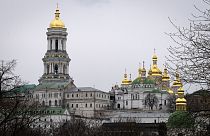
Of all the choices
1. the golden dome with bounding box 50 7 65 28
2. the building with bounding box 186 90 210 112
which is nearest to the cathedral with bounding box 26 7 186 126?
the golden dome with bounding box 50 7 65 28

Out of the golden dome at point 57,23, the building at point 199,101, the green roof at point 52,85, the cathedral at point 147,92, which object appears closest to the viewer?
the building at point 199,101

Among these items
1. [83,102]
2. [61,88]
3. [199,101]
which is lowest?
[199,101]

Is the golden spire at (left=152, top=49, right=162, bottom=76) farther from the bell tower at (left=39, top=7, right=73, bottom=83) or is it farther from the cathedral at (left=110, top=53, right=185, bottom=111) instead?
the bell tower at (left=39, top=7, right=73, bottom=83)

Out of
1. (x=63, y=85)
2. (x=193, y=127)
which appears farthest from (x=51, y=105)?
(x=193, y=127)

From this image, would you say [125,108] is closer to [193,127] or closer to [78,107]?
[78,107]

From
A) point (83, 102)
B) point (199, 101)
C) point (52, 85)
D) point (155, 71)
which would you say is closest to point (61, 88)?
point (52, 85)

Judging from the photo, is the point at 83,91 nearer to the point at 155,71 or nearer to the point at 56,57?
the point at 56,57

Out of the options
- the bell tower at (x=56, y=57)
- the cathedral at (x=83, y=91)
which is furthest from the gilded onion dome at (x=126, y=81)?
the bell tower at (x=56, y=57)

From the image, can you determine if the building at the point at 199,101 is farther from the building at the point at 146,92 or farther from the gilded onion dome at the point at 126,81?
the gilded onion dome at the point at 126,81

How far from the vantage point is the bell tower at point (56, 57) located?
126000mm

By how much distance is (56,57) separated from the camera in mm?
125625

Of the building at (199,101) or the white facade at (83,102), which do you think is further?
the white facade at (83,102)

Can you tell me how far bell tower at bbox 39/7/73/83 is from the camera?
12600 centimetres

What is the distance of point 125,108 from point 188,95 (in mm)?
108693
